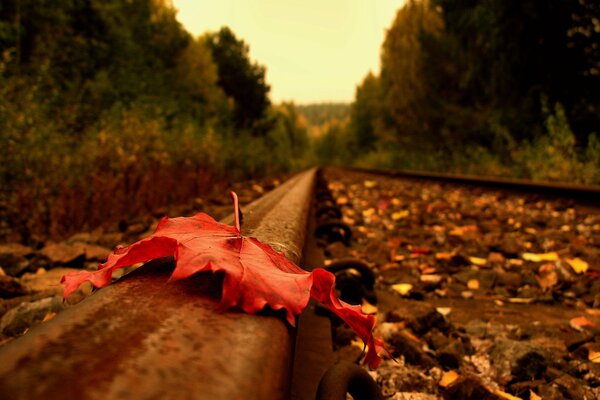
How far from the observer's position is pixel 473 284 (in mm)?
1854

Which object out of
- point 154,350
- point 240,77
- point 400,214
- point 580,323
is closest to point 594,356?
point 580,323

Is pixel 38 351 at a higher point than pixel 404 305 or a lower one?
higher

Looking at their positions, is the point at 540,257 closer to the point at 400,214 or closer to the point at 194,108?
the point at 400,214

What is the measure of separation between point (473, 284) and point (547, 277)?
34cm

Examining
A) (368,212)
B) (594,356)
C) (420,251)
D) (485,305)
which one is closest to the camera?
(594,356)

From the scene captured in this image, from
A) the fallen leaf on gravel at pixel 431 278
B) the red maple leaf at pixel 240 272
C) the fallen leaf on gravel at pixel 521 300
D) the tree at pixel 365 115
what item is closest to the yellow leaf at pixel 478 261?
the fallen leaf on gravel at pixel 431 278

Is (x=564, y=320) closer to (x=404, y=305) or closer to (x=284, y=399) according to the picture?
(x=404, y=305)

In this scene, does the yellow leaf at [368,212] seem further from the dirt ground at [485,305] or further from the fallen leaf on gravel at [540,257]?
the fallen leaf on gravel at [540,257]

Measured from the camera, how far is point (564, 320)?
1436 millimetres

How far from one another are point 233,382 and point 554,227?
3480mm

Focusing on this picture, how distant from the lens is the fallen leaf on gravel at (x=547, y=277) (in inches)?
70.7

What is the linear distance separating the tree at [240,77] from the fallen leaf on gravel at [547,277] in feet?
109

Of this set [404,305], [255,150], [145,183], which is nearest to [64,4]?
[255,150]

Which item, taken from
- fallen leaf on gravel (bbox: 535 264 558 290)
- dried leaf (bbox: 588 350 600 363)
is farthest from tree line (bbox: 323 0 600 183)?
dried leaf (bbox: 588 350 600 363)
